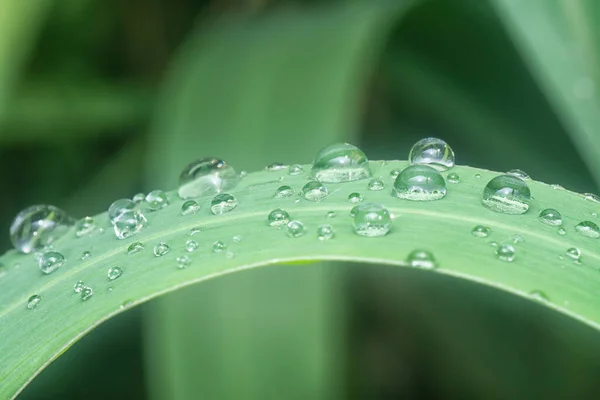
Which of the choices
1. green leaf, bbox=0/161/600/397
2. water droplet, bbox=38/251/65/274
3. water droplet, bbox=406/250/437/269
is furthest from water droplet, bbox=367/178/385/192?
water droplet, bbox=38/251/65/274

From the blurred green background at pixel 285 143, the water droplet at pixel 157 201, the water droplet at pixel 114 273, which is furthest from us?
the blurred green background at pixel 285 143

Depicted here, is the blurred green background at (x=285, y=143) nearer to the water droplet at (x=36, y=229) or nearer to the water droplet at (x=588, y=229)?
the water droplet at (x=36, y=229)

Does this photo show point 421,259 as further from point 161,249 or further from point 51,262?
point 51,262

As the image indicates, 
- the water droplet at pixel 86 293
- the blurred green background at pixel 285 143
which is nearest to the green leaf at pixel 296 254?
the water droplet at pixel 86 293

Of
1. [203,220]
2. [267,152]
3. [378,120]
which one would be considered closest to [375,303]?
[378,120]

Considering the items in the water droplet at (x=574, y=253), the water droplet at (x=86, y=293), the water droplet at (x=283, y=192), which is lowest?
the water droplet at (x=574, y=253)

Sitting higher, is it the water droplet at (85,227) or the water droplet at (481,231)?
the water droplet at (85,227)

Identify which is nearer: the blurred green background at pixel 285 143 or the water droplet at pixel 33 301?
A: the water droplet at pixel 33 301
